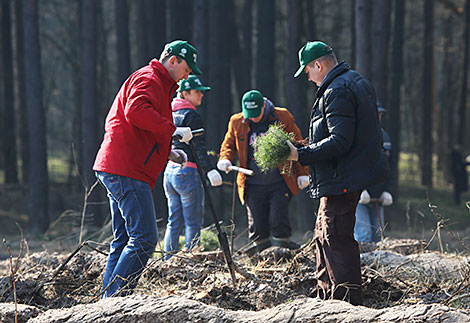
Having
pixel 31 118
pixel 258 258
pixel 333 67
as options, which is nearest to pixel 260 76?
pixel 31 118

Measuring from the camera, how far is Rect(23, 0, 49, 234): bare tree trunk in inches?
501

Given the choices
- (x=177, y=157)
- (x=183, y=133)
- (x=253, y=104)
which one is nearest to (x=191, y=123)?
(x=253, y=104)

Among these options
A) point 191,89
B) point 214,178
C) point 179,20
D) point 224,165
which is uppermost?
point 179,20

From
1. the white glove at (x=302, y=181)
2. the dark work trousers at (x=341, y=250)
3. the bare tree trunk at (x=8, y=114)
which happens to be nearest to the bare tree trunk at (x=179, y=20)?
the bare tree trunk at (x=8, y=114)

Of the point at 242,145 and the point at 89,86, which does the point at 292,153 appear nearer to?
the point at 242,145

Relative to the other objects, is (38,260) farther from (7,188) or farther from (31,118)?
(7,188)

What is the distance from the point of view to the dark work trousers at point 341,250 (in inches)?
159

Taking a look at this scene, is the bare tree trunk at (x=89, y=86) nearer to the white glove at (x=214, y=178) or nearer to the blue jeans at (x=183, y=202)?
the blue jeans at (x=183, y=202)

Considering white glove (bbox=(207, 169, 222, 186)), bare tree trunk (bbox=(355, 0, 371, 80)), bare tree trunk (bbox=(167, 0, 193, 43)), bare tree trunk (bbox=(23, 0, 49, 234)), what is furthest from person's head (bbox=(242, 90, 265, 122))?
bare tree trunk (bbox=(167, 0, 193, 43))

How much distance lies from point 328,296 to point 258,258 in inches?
62.4

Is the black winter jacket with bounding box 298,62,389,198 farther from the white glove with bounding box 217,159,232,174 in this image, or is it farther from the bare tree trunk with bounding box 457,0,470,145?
the bare tree trunk with bounding box 457,0,470,145

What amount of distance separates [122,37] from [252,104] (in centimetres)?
951

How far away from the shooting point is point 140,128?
13.8ft

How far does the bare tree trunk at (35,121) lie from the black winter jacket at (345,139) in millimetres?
10015
